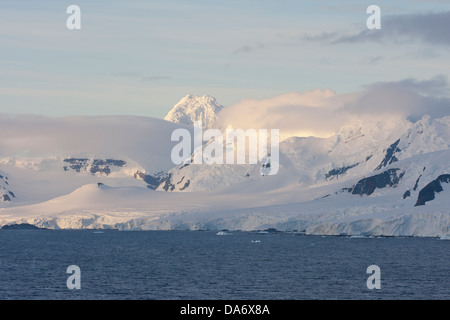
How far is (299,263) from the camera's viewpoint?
144 meters

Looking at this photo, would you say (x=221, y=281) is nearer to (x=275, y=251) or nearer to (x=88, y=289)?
(x=88, y=289)

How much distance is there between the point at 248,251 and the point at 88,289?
77569 millimetres

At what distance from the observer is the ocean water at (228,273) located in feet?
337

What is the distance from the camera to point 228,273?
126188 millimetres

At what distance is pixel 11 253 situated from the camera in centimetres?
17675

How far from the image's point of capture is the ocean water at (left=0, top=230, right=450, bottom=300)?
102750mm

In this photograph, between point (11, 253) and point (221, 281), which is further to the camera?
point (11, 253)
